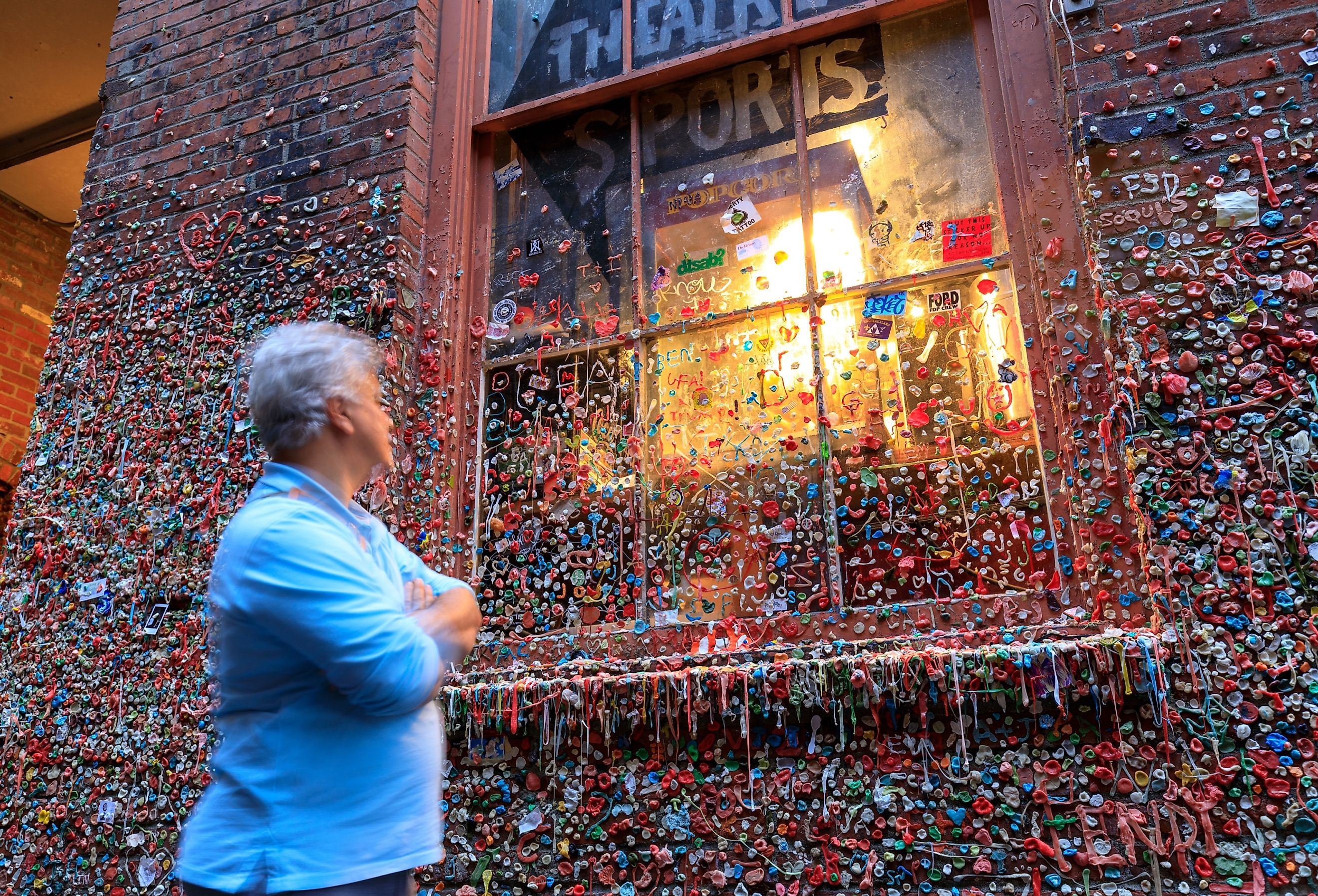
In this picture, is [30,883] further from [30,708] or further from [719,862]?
[719,862]

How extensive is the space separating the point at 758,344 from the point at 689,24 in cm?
113

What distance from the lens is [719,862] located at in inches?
82.3

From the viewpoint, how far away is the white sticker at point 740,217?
2.69 metres

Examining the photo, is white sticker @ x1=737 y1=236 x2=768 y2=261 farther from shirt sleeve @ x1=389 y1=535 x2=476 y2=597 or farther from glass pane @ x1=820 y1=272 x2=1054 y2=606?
shirt sleeve @ x1=389 y1=535 x2=476 y2=597

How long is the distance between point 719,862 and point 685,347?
128cm

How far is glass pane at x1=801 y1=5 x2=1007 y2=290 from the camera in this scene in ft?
8.17

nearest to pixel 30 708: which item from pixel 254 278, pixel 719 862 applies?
pixel 254 278

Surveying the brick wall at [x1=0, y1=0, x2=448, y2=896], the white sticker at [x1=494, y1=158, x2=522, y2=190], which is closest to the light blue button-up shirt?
the brick wall at [x1=0, y1=0, x2=448, y2=896]

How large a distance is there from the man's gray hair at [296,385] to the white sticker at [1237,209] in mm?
1821

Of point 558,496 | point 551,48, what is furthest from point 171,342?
point 551,48

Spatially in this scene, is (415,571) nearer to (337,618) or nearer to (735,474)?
(337,618)

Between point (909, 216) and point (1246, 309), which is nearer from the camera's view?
point (1246, 309)

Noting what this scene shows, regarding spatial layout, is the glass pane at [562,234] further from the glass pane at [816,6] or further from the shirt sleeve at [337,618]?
the shirt sleeve at [337,618]

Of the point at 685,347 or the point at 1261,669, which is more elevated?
the point at 685,347
